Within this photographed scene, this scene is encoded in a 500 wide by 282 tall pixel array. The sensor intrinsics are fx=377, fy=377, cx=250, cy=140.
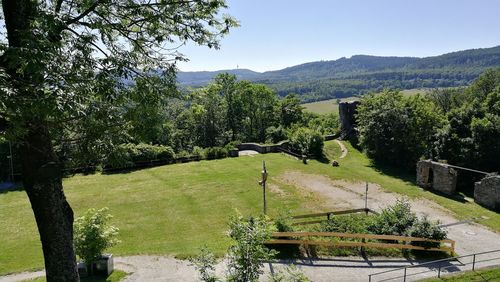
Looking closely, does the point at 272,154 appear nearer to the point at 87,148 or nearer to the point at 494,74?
the point at 87,148

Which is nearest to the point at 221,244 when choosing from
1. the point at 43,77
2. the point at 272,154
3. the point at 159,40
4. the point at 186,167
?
the point at 159,40

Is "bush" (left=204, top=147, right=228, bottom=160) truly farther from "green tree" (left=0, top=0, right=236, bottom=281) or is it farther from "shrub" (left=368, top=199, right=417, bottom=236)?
"green tree" (left=0, top=0, right=236, bottom=281)

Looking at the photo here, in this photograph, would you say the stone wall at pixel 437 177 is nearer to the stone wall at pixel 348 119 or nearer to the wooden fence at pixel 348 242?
the wooden fence at pixel 348 242

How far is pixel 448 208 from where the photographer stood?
22828mm

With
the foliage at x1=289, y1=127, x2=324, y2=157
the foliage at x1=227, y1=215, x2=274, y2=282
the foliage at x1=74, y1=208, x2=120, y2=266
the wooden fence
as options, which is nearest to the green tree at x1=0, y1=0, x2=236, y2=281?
the foliage at x1=227, y1=215, x2=274, y2=282

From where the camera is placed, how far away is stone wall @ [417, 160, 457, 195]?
26.0m

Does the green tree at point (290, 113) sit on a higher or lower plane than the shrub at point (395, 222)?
higher

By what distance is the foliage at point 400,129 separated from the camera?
33.7m

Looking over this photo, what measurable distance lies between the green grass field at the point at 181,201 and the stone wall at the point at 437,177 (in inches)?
38.5

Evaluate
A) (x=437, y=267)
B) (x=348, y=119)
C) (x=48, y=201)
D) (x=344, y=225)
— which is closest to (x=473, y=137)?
(x=348, y=119)

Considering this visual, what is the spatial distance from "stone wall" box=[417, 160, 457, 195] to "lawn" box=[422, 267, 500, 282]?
1258 cm

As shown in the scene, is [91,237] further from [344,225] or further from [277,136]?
[277,136]

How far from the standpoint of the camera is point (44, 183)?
6.97 metres

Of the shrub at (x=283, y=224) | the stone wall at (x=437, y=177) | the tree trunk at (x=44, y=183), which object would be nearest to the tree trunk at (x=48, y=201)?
the tree trunk at (x=44, y=183)
